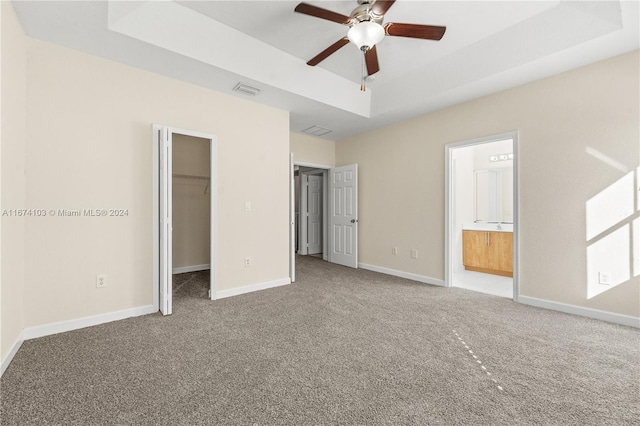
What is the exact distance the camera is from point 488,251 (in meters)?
4.86

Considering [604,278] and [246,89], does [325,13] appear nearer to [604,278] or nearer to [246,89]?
[246,89]

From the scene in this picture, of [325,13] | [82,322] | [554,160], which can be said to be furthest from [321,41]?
[82,322]

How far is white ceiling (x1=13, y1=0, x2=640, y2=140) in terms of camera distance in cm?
237

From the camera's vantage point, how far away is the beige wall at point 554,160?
2.74 m

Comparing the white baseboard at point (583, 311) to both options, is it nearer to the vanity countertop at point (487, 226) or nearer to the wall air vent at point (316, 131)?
the vanity countertop at point (487, 226)

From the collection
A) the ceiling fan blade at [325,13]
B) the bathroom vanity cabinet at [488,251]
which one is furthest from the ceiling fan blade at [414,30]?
the bathroom vanity cabinet at [488,251]

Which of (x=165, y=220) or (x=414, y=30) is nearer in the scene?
(x=414, y=30)

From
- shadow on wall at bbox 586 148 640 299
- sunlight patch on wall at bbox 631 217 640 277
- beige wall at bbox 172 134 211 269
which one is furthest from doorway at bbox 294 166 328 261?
sunlight patch on wall at bbox 631 217 640 277

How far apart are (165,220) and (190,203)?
2.33m

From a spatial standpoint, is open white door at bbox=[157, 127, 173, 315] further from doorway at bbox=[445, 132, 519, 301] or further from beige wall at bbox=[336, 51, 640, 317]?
doorway at bbox=[445, 132, 519, 301]

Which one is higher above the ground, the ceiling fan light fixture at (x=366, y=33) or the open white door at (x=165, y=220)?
the ceiling fan light fixture at (x=366, y=33)

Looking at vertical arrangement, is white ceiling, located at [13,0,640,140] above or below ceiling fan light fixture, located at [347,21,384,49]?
above

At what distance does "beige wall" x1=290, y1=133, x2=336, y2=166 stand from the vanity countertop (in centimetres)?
294

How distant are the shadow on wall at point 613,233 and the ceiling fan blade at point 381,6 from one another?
8.62ft
